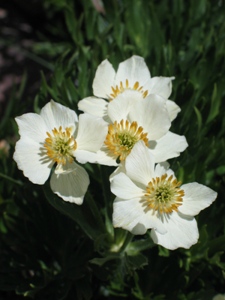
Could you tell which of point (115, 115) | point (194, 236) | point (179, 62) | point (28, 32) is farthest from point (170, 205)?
point (28, 32)

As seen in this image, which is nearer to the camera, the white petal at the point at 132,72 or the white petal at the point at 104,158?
the white petal at the point at 104,158

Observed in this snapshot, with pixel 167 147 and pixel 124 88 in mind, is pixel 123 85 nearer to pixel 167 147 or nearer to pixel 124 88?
pixel 124 88

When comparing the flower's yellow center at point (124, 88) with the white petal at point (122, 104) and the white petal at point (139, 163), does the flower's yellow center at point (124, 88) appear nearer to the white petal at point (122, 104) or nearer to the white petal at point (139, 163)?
the white petal at point (122, 104)

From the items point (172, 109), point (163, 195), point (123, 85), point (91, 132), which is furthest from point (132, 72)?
point (163, 195)

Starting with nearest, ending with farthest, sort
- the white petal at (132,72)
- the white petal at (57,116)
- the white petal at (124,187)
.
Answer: the white petal at (124,187)
the white petal at (57,116)
the white petal at (132,72)

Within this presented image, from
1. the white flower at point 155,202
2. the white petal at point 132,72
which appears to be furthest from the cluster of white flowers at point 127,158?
the white petal at point 132,72

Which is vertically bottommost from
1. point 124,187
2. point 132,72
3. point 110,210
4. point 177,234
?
point 110,210
